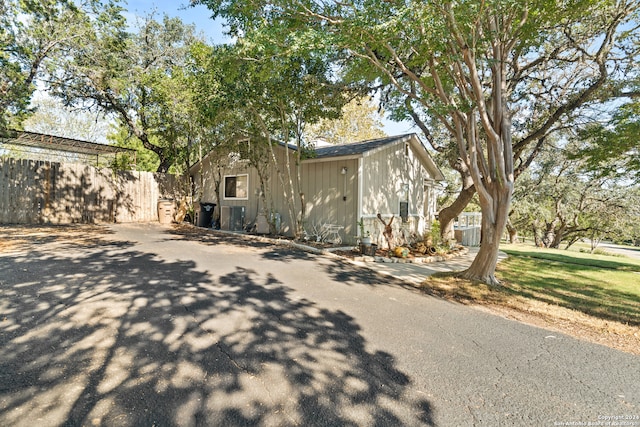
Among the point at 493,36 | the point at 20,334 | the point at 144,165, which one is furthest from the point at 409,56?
the point at 144,165

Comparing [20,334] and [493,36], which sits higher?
[493,36]

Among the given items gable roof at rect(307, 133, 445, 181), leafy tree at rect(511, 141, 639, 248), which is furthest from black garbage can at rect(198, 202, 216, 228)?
leafy tree at rect(511, 141, 639, 248)

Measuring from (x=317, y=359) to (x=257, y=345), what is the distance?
22.7 inches

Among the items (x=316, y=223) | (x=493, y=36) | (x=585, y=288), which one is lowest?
(x=585, y=288)

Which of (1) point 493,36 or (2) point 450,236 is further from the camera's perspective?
(2) point 450,236

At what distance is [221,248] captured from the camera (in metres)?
7.80

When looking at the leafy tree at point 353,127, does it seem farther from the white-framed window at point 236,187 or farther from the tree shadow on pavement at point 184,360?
the tree shadow on pavement at point 184,360

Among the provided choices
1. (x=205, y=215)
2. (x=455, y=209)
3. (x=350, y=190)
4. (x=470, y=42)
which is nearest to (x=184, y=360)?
(x=470, y=42)

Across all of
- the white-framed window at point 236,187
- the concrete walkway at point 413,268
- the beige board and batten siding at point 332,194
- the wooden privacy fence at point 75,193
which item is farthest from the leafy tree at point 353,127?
the concrete walkway at point 413,268

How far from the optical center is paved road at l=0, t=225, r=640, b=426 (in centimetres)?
197

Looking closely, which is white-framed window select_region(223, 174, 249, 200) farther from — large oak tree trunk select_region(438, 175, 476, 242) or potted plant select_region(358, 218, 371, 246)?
large oak tree trunk select_region(438, 175, 476, 242)

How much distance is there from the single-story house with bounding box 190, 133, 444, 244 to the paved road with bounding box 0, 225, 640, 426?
477 cm

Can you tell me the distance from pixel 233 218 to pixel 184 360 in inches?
395

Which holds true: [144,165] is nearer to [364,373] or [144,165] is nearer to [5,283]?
[5,283]
